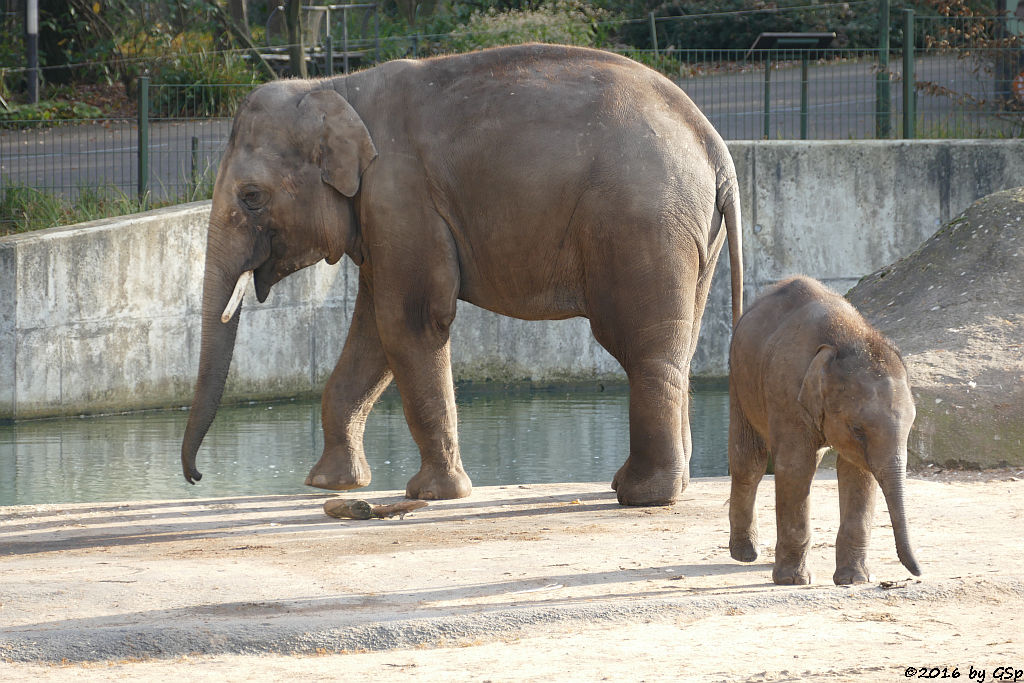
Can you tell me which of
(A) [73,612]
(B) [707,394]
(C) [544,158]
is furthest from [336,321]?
(A) [73,612]

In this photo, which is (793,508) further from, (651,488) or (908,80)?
(908,80)

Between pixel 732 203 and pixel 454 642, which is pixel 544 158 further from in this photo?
pixel 454 642

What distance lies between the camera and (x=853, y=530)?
5.53 meters

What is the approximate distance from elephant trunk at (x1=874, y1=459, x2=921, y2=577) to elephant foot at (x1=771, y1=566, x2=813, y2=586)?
2.19ft

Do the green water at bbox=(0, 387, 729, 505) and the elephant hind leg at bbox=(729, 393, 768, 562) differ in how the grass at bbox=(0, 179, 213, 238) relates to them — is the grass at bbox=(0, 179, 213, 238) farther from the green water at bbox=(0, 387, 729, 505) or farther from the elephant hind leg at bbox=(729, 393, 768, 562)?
the elephant hind leg at bbox=(729, 393, 768, 562)

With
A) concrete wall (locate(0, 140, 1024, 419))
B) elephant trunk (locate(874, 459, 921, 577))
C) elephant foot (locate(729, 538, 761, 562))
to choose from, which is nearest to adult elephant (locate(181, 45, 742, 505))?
elephant foot (locate(729, 538, 761, 562))

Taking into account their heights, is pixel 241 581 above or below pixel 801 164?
below

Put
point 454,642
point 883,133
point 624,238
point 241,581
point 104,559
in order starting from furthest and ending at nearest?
1. point 883,133
2. point 624,238
3. point 104,559
4. point 241,581
5. point 454,642

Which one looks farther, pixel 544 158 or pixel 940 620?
pixel 544 158

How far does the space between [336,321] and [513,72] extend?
738cm

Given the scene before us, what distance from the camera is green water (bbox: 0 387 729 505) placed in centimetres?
1003

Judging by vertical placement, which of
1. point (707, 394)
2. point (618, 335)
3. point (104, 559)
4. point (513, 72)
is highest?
point (513, 72)

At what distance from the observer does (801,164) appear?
52.4 feet

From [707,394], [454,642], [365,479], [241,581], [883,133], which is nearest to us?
[454,642]
